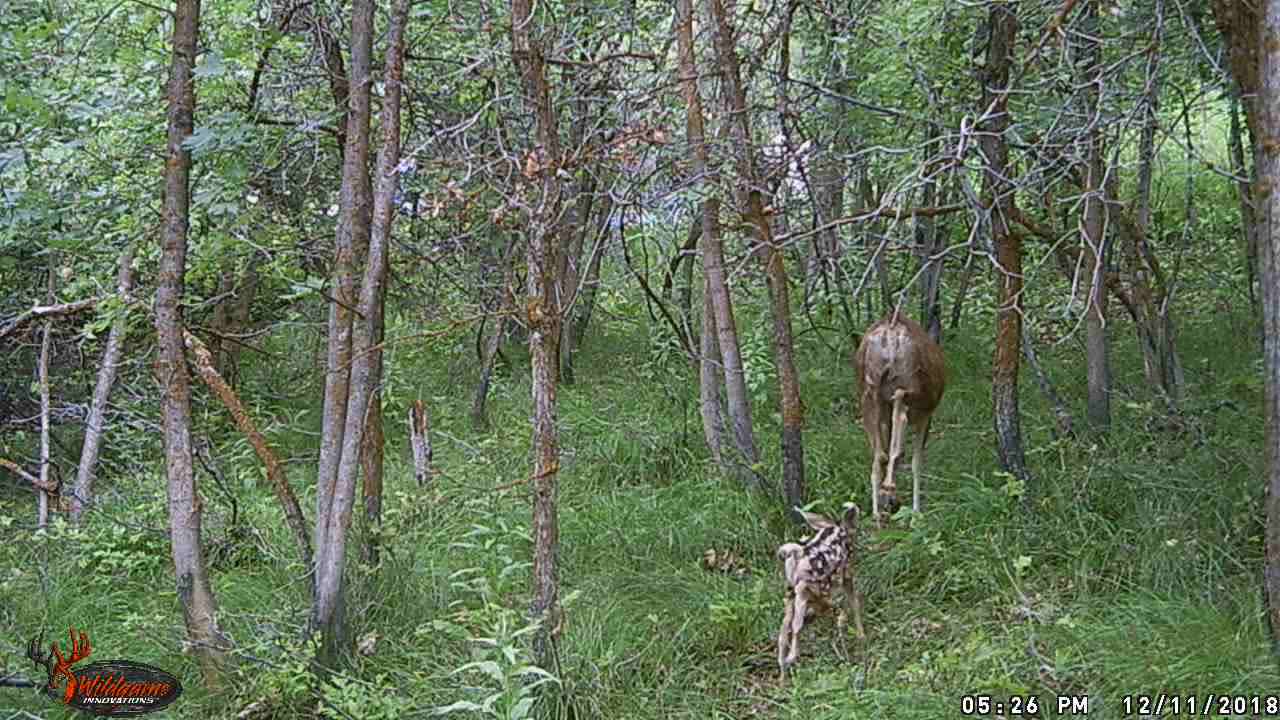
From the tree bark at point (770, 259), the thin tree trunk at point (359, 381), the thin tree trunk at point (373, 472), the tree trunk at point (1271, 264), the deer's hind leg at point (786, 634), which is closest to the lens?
the tree trunk at point (1271, 264)

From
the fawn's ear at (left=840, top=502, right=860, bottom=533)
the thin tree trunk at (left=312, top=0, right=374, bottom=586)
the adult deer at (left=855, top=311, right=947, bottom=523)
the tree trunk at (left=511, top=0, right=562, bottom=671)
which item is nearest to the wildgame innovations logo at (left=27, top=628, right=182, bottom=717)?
the thin tree trunk at (left=312, top=0, right=374, bottom=586)

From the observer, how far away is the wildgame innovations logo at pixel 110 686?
16.7 feet

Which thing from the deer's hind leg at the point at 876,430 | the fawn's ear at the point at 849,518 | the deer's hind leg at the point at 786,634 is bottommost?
Result: the deer's hind leg at the point at 786,634

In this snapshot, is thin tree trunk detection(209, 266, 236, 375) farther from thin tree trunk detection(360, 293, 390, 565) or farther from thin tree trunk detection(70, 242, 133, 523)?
thin tree trunk detection(360, 293, 390, 565)

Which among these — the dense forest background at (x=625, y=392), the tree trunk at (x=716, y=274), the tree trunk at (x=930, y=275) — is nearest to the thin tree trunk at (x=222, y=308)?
the dense forest background at (x=625, y=392)

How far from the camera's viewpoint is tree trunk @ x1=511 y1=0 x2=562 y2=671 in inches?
173

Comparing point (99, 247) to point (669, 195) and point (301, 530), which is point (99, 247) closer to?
point (301, 530)

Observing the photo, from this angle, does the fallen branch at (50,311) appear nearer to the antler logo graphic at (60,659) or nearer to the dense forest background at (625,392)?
the dense forest background at (625,392)

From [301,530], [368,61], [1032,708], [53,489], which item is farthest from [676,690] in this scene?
[53,489]

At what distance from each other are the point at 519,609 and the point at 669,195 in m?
2.26

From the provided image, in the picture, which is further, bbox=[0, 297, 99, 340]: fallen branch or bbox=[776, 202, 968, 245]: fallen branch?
bbox=[0, 297, 99, 340]: fallen branch

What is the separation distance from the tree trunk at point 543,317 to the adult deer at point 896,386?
6.14 feet

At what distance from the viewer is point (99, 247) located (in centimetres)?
659

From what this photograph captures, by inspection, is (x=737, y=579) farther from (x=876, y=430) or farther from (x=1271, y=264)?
(x=1271, y=264)
